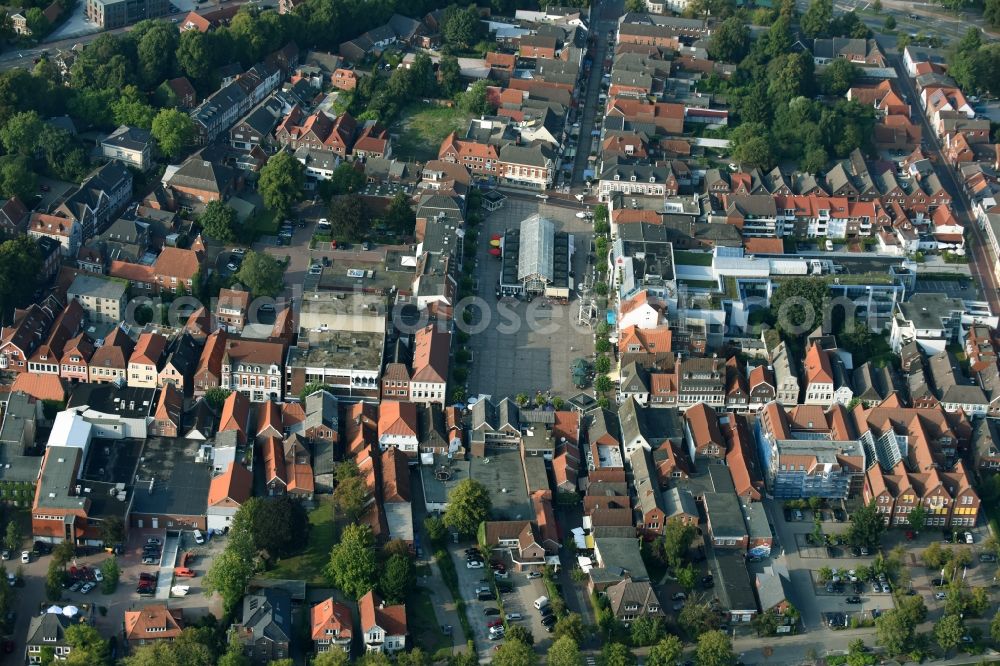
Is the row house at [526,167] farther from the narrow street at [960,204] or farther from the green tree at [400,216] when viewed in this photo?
the narrow street at [960,204]

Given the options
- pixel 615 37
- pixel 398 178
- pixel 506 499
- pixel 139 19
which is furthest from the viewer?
pixel 615 37

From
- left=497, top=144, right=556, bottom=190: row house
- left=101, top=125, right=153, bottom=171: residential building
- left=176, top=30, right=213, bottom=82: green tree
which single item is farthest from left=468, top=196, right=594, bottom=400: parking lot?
left=176, top=30, right=213, bottom=82: green tree

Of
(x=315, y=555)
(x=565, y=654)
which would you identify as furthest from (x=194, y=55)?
(x=565, y=654)

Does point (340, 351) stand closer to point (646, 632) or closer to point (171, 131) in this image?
point (646, 632)

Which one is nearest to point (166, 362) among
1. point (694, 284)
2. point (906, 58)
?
point (694, 284)

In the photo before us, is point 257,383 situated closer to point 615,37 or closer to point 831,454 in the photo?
point 831,454
